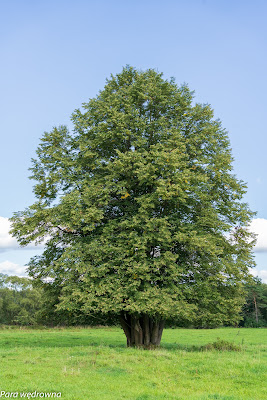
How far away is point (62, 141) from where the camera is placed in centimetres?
2153

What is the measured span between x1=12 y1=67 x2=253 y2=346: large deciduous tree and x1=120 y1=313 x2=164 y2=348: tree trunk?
7 centimetres

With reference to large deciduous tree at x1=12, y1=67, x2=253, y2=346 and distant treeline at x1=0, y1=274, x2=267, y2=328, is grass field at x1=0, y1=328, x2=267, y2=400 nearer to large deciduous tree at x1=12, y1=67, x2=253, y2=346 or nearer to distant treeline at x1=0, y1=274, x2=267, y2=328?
large deciduous tree at x1=12, y1=67, x2=253, y2=346

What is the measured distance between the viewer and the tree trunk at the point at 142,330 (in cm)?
1862

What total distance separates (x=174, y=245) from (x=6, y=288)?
80.0m

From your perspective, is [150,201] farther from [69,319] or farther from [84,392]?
[84,392]

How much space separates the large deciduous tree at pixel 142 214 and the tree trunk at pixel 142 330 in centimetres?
7

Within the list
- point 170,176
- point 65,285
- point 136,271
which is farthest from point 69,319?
point 170,176

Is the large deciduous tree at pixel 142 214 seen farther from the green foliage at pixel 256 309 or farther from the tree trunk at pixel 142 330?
Answer: the green foliage at pixel 256 309

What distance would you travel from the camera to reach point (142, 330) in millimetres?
19219

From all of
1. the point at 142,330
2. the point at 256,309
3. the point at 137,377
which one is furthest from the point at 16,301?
the point at 137,377

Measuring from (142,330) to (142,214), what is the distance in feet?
22.9

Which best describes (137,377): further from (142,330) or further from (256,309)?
(256,309)

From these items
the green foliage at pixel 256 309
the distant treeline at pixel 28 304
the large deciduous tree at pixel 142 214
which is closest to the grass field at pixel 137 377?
the large deciduous tree at pixel 142 214

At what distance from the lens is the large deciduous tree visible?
54.4 feet
